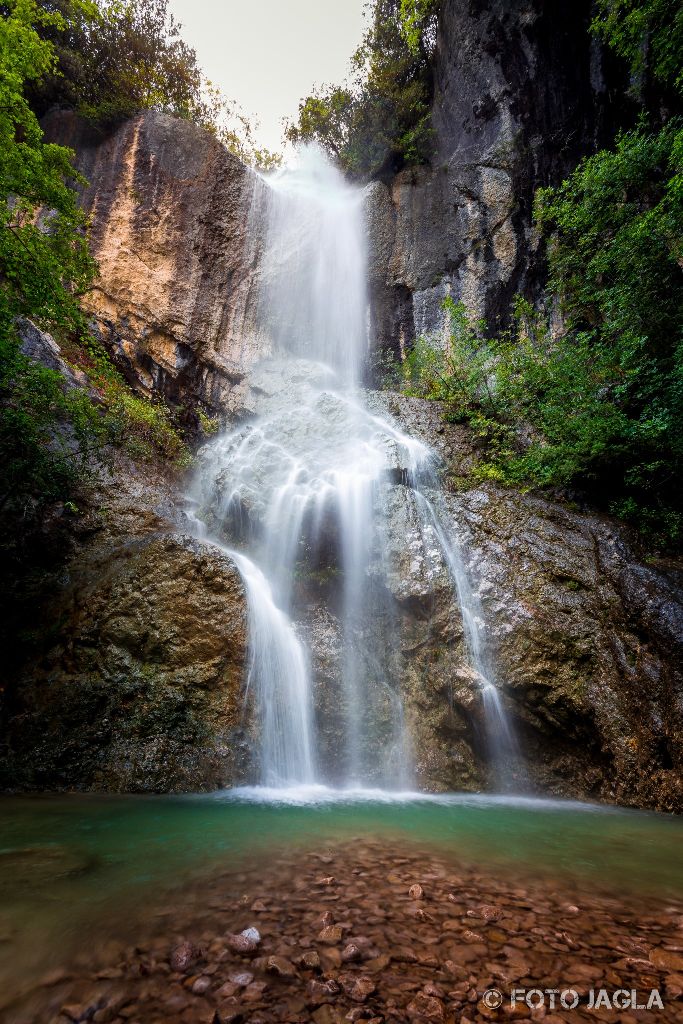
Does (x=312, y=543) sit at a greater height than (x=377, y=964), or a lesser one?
greater

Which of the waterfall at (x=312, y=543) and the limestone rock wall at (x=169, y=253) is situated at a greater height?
the limestone rock wall at (x=169, y=253)

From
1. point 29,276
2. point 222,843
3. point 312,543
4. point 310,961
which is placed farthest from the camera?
point 312,543

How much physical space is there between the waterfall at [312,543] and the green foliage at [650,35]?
9023 mm

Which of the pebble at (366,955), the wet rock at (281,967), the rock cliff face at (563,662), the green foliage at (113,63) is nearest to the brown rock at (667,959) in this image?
the pebble at (366,955)

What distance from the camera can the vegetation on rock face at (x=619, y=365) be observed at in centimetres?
791

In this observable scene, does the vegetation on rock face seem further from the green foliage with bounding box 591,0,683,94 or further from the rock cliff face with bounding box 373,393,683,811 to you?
the rock cliff face with bounding box 373,393,683,811

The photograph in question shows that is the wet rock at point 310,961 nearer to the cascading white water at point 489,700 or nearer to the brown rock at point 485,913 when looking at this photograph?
the brown rock at point 485,913

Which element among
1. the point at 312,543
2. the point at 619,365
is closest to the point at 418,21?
the point at 619,365

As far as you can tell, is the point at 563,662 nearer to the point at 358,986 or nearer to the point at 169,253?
the point at 358,986

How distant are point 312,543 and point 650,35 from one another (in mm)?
15556

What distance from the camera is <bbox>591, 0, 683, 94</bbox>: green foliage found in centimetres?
875

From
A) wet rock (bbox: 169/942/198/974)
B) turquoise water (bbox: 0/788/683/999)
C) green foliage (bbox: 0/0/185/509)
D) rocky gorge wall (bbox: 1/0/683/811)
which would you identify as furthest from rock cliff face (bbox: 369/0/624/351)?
wet rock (bbox: 169/942/198/974)

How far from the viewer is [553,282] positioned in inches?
477

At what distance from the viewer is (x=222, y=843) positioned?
3.58 m
